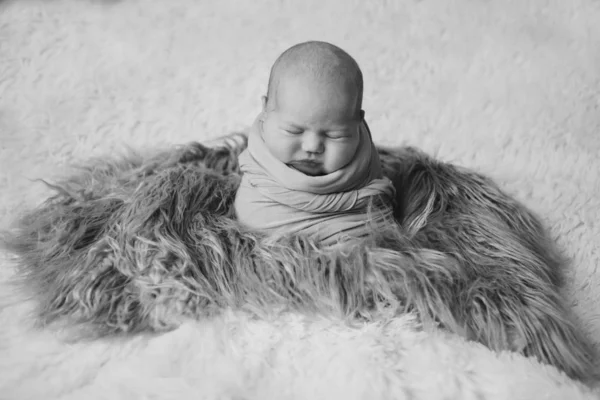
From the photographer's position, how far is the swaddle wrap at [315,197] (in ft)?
3.71

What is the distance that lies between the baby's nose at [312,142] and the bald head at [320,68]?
0.07 metres

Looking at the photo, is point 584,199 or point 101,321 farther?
point 584,199

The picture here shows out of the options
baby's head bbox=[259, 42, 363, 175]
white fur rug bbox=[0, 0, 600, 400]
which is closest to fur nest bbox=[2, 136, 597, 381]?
white fur rug bbox=[0, 0, 600, 400]

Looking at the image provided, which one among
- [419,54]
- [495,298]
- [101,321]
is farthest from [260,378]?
[419,54]

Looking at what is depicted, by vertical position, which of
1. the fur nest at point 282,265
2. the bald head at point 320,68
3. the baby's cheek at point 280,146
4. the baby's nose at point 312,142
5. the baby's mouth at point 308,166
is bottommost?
the fur nest at point 282,265

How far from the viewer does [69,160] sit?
1477 millimetres

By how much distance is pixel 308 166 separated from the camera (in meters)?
1.13

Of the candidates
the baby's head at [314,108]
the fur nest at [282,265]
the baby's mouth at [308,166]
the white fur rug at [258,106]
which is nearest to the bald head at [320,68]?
the baby's head at [314,108]

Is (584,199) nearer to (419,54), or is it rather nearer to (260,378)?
(419,54)

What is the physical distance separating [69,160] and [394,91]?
2.33ft

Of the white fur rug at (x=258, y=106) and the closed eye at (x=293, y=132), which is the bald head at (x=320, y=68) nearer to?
the closed eye at (x=293, y=132)

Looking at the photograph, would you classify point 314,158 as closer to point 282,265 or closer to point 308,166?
point 308,166

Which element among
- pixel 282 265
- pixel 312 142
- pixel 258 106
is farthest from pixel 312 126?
pixel 258 106

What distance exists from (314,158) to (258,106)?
1.79ft
